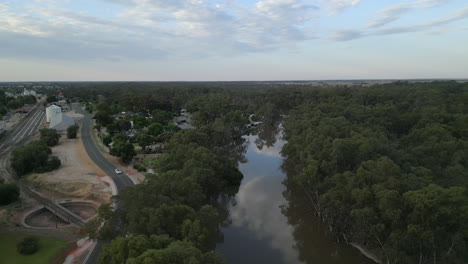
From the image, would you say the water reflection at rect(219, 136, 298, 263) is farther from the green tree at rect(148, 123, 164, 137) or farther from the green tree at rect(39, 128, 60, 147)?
the green tree at rect(39, 128, 60, 147)

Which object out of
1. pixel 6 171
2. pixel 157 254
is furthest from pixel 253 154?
pixel 157 254

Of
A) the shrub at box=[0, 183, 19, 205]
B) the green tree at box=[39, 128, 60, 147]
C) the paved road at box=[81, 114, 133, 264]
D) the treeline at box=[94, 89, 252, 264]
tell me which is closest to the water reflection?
the treeline at box=[94, 89, 252, 264]

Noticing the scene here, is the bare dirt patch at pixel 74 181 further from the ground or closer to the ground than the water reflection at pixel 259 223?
further from the ground

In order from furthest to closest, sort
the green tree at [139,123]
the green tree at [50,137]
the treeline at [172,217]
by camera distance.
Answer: the green tree at [139,123] → the green tree at [50,137] → the treeline at [172,217]

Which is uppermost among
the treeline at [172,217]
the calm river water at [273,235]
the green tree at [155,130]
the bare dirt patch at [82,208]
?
the treeline at [172,217]

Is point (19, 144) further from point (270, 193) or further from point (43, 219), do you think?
point (270, 193)

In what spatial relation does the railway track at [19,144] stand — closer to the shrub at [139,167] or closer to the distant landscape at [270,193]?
the distant landscape at [270,193]

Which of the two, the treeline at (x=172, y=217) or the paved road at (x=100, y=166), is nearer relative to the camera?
the treeline at (x=172, y=217)

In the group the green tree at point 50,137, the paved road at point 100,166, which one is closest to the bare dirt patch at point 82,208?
the paved road at point 100,166

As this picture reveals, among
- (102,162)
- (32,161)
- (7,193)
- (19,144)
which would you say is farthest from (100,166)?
(19,144)
